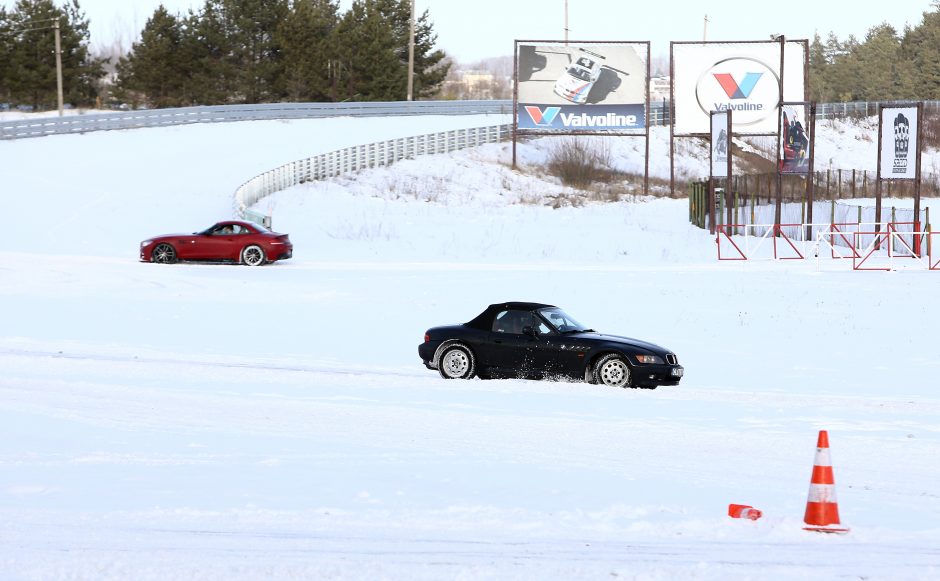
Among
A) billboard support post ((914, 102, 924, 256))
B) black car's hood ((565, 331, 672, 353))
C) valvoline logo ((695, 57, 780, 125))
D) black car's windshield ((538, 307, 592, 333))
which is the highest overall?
valvoline logo ((695, 57, 780, 125))

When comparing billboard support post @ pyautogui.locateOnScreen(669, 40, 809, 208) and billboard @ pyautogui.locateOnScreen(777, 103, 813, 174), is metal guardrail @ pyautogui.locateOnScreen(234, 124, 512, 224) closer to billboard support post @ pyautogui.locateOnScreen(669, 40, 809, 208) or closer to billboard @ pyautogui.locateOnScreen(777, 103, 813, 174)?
billboard support post @ pyautogui.locateOnScreen(669, 40, 809, 208)

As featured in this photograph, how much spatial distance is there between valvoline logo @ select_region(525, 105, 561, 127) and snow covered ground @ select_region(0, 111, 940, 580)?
1214 inches

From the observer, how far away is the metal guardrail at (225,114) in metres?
62.5

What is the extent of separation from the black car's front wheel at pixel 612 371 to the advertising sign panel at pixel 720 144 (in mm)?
28107

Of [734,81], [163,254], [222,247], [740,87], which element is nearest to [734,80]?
[734,81]

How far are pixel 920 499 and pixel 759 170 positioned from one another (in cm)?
7395

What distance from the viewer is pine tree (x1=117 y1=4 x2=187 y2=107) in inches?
3745

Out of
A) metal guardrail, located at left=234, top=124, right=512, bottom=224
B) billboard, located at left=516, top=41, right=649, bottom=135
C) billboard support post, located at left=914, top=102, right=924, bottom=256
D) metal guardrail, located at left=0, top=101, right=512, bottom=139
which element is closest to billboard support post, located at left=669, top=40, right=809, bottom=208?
billboard, located at left=516, top=41, right=649, bottom=135

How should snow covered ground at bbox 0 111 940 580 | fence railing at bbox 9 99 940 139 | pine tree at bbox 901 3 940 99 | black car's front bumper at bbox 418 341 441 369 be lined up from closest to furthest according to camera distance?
1. snow covered ground at bbox 0 111 940 580
2. black car's front bumper at bbox 418 341 441 369
3. fence railing at bbox 9 99 940 139
4. pine tree at bbox 901 3 940 99

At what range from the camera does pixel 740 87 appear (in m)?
57.8

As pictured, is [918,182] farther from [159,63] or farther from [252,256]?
[159,63]

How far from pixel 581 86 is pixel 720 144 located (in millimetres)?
19883

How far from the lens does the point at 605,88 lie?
203 ft

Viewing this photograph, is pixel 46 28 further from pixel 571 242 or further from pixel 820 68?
pixel 820 68
